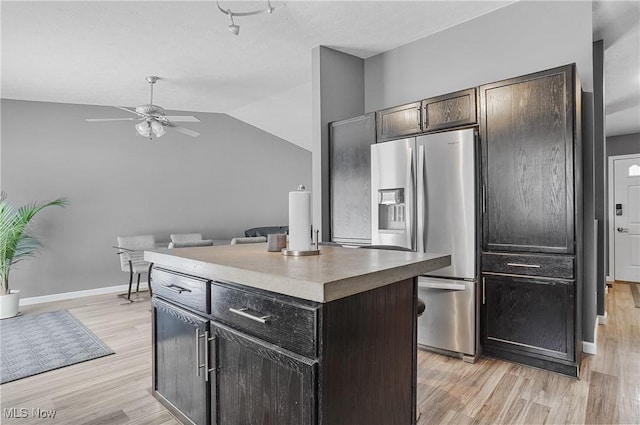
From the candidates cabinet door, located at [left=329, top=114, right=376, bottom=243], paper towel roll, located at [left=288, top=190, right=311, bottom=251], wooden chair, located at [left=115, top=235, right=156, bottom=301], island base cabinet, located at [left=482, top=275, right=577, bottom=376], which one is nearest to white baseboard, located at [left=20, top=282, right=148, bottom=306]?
wooden chair, located at [left=115, top=235, right=156, bottom=301]

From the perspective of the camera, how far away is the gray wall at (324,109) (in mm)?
3824

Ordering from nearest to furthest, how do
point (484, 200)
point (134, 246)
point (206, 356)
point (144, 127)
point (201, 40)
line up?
point (206, 356)
point (484, 200)
point (201, 40)
point (144, 127)
point (134, 246)

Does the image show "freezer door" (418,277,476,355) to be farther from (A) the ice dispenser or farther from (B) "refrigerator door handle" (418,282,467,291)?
(A) the ice dispenser

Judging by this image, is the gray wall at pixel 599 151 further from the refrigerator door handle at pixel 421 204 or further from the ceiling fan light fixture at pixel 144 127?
the ceiling fan light fixture at pixel 144 127

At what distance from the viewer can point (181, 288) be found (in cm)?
176

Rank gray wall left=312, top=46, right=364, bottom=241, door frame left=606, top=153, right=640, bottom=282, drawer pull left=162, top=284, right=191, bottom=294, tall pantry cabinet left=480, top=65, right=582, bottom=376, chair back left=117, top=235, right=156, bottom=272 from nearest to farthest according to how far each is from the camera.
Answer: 1. drawer pull left=162, top=284, right=191, bottom=294
2. tall pantry cabinet left=480, top=65, right=582, bottom=376
3. gray wall left=312, top=46, right=364, bottom=241
4. chair back left=117, top=235, right=156, bottom=272
5. door frame left=606, top=153, right=640, bottom=282

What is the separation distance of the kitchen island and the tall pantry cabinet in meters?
1.31

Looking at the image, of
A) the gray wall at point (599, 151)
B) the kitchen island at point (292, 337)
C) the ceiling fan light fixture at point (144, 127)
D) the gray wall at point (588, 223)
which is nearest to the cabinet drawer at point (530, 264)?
the gray wall at point (588, 223)

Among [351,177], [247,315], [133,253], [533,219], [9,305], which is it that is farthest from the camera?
[133,253]

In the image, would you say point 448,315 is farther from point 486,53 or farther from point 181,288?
point 486,53

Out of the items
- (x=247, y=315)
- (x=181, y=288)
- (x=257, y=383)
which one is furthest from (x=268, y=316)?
(x=181, y=288)

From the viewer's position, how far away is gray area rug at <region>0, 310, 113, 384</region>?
9.25ft

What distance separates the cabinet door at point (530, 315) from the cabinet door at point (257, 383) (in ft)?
6.55

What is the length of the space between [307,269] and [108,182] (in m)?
5.12
